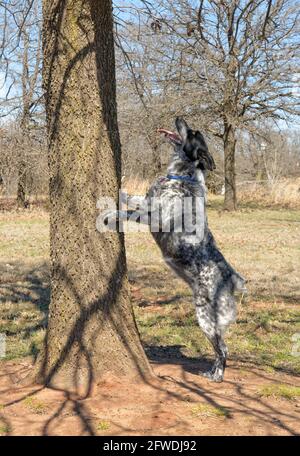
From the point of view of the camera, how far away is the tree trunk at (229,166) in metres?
24.6

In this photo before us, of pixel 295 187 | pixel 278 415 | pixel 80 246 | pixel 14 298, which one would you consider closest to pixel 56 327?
pixel 80 246

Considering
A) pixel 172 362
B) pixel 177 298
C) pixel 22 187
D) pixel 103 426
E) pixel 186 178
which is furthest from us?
pixel 22 187

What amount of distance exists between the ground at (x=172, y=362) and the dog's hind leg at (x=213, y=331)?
0.42 feet

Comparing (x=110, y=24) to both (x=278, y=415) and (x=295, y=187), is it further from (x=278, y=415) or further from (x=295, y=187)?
(x=295, y=187)

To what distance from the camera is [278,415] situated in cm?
394

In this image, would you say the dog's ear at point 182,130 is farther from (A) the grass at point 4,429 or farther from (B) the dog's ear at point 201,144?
(A) the grass at point 4,429

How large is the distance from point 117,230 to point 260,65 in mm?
19406

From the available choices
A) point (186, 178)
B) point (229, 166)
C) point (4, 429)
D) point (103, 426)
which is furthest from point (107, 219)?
point (229, 166)

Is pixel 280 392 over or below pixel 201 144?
below

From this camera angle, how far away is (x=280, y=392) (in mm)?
4512

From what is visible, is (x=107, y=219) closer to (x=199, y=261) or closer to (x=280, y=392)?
(x=199, y=261)

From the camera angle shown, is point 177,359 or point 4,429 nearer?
point 4,429

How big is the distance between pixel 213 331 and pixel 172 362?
108 centimetres

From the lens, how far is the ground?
3.75 metres
